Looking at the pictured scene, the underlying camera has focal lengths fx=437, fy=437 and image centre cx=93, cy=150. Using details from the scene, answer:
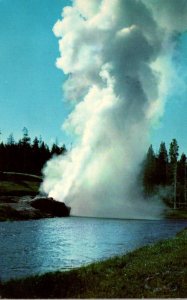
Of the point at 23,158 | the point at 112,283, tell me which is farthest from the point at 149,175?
the point at 112,283

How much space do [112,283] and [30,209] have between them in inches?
2219

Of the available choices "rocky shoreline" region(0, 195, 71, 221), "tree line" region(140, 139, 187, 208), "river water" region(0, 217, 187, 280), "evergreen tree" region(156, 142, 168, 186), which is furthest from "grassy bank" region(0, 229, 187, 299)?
"evergreen tree" region(156, 142, 168, 186)

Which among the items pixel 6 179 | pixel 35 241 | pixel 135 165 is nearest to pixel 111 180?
pixel 135 165

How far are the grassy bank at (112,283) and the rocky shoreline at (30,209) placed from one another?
44.0m

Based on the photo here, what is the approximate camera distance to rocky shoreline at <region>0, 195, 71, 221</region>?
68.8m

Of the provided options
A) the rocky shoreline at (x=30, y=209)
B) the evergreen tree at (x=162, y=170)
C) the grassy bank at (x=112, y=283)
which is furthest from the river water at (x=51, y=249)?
the evergreen tree at (x=162, y=170)

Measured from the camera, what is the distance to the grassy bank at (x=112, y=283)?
18109 mm

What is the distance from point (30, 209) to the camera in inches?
2940

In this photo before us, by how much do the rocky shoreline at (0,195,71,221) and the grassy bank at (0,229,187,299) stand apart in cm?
4397

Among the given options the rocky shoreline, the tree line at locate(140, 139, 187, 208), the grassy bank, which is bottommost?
the grassy bank

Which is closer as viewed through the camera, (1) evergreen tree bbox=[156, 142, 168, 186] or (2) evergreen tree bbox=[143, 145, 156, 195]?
(2) evergreen tree bbox=[143, 145, 156, 195]

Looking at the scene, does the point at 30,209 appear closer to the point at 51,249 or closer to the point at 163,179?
the point at 51,249

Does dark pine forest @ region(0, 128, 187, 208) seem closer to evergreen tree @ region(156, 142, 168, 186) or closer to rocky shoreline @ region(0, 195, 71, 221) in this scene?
evergreen tree @ region(156, 142, 168, 186)

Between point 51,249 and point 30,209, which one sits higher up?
A: point 30,209
